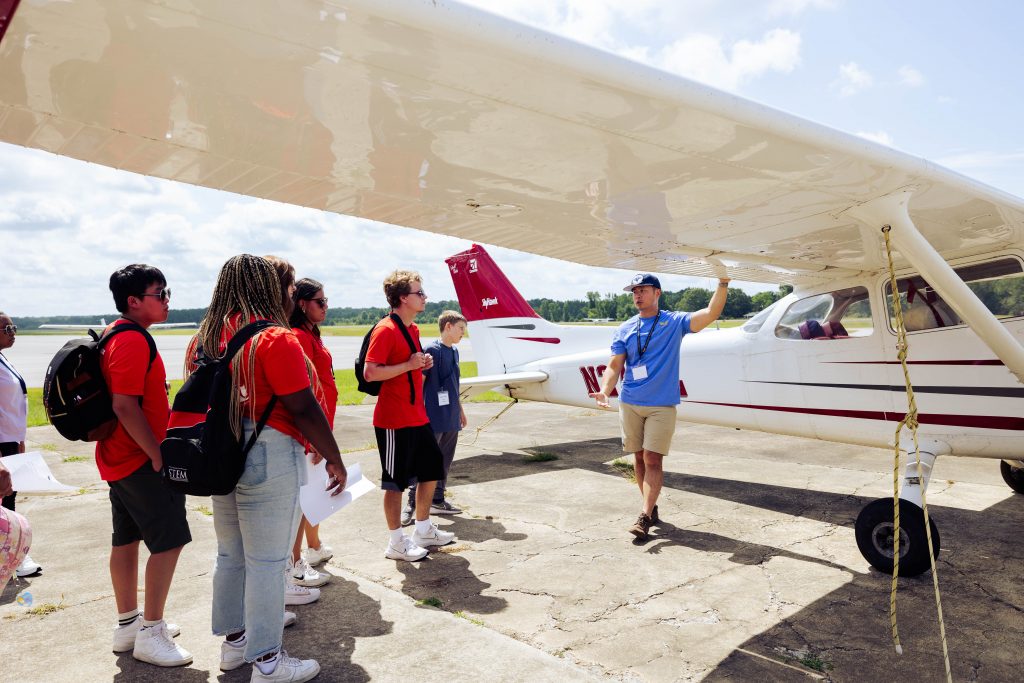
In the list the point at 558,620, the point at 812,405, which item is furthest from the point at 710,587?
the point at 812,405

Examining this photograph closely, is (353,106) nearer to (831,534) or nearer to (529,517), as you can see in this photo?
(529,517)

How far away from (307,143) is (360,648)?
7.18 feet

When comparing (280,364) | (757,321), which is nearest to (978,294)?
(757,321)

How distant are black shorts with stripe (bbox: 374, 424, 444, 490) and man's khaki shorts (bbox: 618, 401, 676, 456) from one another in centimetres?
155

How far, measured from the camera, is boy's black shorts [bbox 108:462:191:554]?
271 centimetres

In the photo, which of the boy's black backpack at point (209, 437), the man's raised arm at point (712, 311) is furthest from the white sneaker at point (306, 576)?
the man's raised arm at point (712, 311)

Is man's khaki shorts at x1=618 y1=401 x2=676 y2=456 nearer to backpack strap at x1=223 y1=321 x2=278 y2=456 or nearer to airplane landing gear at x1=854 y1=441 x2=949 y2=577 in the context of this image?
airplane landing gear at x1=854 y1=441 x2=949 y2=577

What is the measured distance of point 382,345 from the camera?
3.85 metres

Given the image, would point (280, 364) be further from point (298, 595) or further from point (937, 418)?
point (937, 418)

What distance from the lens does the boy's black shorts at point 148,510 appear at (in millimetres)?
2711

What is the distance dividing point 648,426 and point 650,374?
38 centimetres

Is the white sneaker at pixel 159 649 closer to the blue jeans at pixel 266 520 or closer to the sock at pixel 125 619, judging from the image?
the sock at pixel 125 619

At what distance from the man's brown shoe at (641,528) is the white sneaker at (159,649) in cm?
279

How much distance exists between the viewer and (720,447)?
830cm
